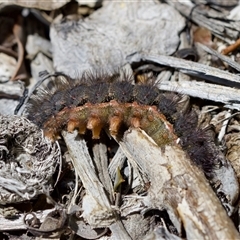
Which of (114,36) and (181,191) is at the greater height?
(114,36)

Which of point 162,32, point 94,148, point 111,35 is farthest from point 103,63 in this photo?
point 94,148

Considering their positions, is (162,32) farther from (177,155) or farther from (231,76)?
(177,155)

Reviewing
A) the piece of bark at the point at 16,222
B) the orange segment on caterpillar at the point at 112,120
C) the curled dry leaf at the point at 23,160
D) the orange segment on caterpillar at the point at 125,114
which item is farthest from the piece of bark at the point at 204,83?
the piece of bark at the point at 16,222

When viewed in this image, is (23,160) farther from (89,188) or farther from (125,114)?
(125,114)

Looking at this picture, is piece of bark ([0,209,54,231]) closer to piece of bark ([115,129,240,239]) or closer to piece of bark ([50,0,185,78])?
piece of bark ([115,129,240,239])

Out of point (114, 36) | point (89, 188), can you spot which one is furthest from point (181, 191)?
point (114, 36)

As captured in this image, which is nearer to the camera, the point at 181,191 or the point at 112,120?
the point at 181,191

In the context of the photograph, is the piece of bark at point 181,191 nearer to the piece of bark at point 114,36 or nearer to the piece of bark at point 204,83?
the piece of bark at point 204,83

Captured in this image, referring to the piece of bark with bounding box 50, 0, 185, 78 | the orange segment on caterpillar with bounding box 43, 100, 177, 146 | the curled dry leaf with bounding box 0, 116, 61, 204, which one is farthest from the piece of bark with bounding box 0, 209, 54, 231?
the piece of bark with bounding box 50, 0, 185, 78
